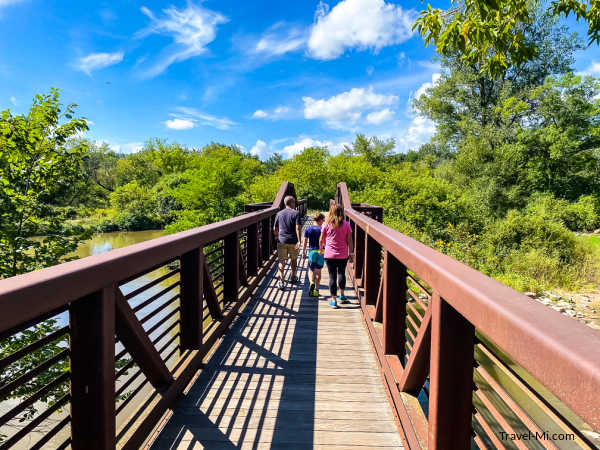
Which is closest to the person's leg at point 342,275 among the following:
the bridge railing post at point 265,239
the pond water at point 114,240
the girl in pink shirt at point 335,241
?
the girl in pink shirt at point 335,241

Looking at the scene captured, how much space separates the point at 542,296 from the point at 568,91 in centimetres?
1753

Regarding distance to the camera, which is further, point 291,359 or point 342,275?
point 342,275

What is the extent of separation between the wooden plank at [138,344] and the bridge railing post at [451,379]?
4.79 feet

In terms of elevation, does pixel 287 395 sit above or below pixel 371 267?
below

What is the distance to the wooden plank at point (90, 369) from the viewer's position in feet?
5.08

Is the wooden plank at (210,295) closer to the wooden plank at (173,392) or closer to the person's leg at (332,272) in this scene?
the wooden plank at (173,392)

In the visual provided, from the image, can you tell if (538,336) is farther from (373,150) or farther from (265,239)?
(373,150)

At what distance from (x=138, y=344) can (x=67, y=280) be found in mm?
842

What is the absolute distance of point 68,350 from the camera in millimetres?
1538

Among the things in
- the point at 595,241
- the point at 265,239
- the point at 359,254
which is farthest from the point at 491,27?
the point at 595,241

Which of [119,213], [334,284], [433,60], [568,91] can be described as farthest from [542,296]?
[119,213]

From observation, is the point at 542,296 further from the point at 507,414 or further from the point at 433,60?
the point at 433,60

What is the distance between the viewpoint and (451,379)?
1533 millimetres

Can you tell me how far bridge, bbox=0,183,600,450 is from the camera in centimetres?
105
